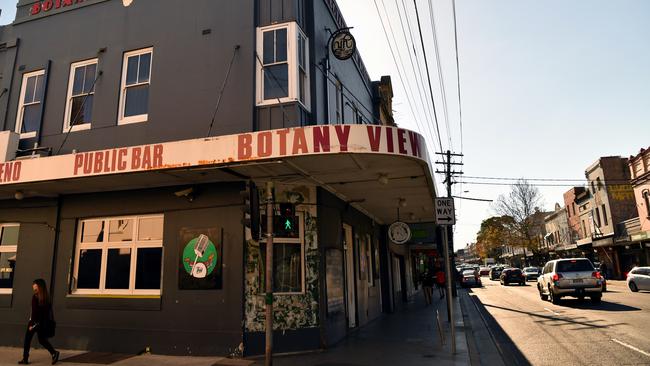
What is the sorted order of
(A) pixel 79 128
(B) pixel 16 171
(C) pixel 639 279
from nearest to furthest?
(B) pixel 16 171
(A) pixel 79 128
(C) pixel 639 279

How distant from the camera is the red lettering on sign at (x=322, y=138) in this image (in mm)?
7059

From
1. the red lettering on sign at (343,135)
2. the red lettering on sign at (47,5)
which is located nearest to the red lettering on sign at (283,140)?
the red lettering on sign at (343,135)

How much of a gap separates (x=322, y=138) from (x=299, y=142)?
0.40m

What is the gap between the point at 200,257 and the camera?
909 cm

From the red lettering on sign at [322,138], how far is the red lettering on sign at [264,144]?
31.6 inches

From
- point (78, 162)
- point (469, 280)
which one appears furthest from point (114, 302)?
point (469, 280)

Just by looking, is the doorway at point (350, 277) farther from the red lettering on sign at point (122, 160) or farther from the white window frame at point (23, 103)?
the white window frame at point (23, 103)

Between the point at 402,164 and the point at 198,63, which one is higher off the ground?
the point at 198,63

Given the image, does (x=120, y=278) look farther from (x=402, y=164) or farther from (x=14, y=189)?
(x=402, y=164)

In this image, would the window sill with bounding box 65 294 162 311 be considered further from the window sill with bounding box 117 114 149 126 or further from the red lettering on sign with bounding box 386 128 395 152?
the red lettering on sign with bounding box 386 128 395 152

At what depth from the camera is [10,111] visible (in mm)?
11648

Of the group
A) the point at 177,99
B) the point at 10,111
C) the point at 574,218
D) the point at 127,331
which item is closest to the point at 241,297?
the point at 127,331

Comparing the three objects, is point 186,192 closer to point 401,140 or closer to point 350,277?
point 401,140

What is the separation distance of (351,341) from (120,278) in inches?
219
